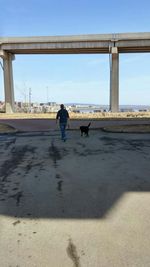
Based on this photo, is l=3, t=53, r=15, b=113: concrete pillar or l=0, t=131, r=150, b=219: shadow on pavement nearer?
l=0, t=131, r=150, b=219: shadow on pavement

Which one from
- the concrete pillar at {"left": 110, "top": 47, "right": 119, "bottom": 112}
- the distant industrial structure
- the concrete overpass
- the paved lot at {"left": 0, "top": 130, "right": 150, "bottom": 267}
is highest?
the concrete overpass

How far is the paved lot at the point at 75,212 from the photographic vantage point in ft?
13.3

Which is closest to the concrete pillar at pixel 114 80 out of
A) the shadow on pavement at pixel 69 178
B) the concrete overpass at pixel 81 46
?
the concrete overpass at pixel 81 46

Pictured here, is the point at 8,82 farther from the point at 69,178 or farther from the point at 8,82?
the point at 69,178

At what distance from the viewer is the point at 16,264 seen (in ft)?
12.7

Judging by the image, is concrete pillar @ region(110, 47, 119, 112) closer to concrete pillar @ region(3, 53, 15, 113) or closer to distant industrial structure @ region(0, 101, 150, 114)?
distant industrial structure @ region(0, 101, 150, 114)

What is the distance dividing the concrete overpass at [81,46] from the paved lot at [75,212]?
33221 millimetres

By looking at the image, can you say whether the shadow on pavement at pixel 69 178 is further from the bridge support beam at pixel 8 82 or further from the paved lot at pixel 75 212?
the bridge support beam at pixel 8 82

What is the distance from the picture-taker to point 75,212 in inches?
218

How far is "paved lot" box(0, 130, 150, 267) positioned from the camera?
405cm

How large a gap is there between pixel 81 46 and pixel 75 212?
126 ft

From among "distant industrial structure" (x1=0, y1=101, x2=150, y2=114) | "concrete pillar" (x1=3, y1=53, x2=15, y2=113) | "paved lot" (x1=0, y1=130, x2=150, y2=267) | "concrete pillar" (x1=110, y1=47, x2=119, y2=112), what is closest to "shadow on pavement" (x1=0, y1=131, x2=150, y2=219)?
"paved lot" (x1=0, y1=130, x2=150, y2=267)

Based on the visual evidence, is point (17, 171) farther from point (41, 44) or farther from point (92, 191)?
point (41, 44)

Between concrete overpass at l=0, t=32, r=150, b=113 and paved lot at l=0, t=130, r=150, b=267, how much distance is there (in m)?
33.2
